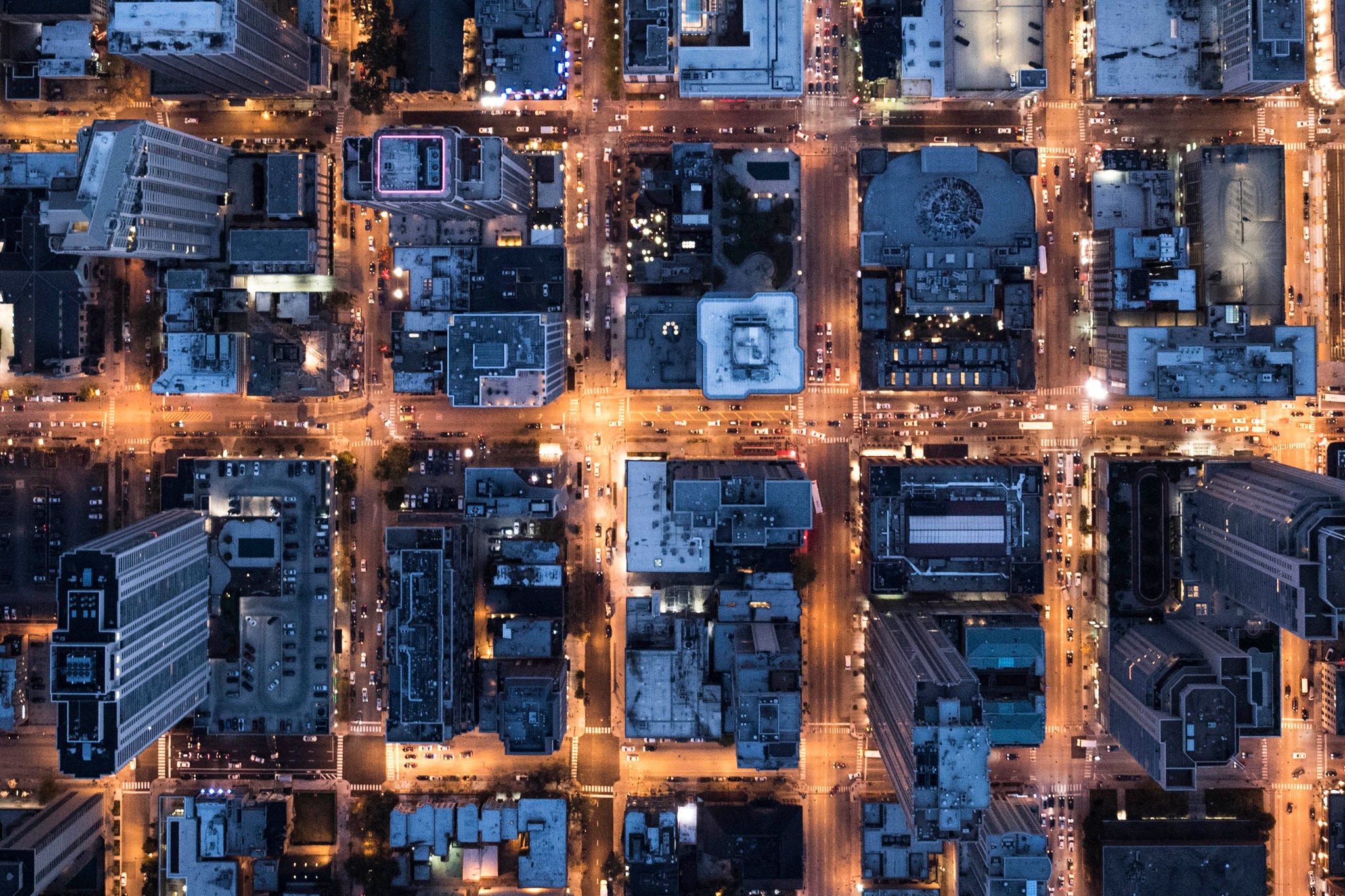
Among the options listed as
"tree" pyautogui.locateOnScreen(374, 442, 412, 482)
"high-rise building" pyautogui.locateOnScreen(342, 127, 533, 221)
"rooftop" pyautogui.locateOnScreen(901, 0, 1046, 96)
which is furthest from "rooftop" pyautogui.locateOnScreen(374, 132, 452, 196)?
"rooftop" pyautogui.locateOnScreen(901, 0, 1046, 96)

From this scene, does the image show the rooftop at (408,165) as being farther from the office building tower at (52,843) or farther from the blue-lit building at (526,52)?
the office building tower at (52,843)

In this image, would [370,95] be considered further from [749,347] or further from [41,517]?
[41,517]

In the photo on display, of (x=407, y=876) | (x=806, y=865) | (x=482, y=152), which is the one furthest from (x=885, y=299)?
(x=407, y=876)

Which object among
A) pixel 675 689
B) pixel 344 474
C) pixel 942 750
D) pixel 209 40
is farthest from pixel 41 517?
pixel 942 750

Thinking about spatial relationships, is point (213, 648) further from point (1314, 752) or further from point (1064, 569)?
point (1314, 752)

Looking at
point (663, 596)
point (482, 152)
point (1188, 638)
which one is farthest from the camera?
point (663, 596)

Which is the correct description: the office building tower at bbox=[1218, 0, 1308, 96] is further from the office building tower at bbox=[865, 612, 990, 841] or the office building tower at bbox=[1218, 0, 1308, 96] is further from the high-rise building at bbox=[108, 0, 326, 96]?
the high-rise building at bbox=[108, 0, 326, 96]
